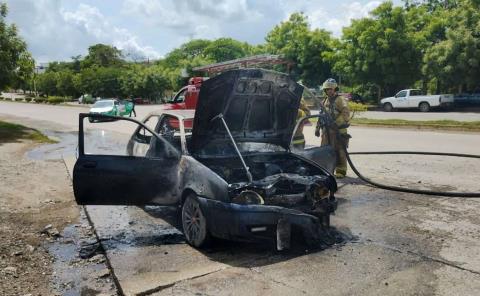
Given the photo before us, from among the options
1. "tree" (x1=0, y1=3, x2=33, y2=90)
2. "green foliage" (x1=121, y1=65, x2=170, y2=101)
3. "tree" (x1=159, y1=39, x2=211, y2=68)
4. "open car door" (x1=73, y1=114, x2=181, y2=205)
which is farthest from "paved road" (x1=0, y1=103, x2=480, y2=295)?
"tree" (x1=159, y1=39, x2=211, y2=68)

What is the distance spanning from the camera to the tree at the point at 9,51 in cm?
1827

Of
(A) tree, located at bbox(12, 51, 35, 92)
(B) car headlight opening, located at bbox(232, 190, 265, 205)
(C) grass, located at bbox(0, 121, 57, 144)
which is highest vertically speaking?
(A) tree, located at bbox(12, 51, 35, 92)

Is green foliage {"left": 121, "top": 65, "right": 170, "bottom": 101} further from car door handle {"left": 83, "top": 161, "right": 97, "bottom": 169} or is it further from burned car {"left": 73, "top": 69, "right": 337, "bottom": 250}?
car door handle {"left": 83, "top": 161, "right": 97, "bottom": 169}

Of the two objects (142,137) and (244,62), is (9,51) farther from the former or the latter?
(244,62)

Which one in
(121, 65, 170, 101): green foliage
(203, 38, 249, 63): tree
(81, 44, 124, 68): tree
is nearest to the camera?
(121, 65, 170, 101): green foliage

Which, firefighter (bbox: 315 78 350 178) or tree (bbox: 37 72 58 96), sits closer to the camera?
firefighter (bbox: 315 78 350 178)

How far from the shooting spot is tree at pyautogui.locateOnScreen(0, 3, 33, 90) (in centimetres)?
1827

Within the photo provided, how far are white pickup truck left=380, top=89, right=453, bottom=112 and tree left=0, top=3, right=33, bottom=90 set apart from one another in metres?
22.1

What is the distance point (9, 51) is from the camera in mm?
18516

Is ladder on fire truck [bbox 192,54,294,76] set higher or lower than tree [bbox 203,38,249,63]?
lower

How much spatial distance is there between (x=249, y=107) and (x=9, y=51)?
16.2m

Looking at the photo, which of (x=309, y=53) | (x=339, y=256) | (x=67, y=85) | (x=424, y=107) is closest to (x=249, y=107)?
(x=339, y=256)

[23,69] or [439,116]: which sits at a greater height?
[23,69]

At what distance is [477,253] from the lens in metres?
4.58
